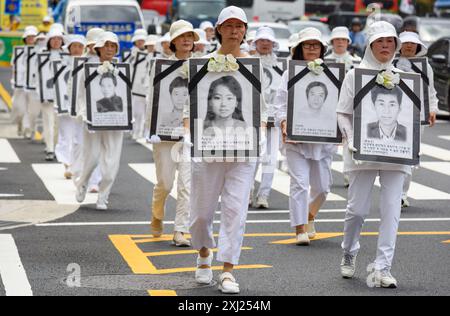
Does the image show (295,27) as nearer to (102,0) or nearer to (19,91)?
(102,0)

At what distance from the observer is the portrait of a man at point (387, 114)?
1017 cm

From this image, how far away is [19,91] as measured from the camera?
80.4 feet

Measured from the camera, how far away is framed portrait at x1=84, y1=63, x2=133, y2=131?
15133mm

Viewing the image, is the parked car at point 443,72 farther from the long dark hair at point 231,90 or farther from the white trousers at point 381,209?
the long dark hair at point 231,90

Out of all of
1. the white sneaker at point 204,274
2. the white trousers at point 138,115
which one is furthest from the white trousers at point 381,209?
the white trousers at point 138,115

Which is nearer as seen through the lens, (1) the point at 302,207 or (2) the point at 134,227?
A: (1) the point at 302,207

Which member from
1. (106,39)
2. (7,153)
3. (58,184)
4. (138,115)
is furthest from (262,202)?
(138,115)

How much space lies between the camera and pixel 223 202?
9.91m

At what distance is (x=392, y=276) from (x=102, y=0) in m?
27.3

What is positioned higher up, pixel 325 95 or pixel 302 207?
pixel 325 95

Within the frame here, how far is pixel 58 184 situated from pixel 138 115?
7870 millimetres

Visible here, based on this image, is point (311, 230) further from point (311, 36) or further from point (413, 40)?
point (413, 40)

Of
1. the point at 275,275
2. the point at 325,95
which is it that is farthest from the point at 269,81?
the point at 275,275

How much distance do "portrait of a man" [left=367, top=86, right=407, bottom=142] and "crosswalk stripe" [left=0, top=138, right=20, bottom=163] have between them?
11.1 m
